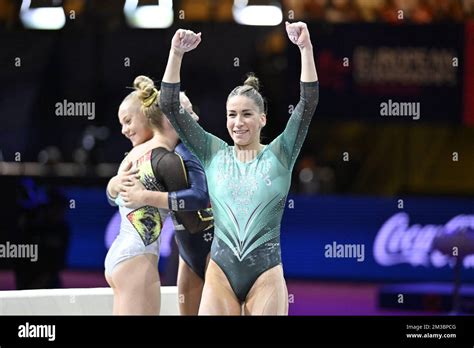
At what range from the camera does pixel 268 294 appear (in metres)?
5.14

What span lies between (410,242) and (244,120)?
134 centimetres

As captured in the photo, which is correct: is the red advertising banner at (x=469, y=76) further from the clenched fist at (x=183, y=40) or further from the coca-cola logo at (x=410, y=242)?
the clenched fist at (x=183, y=40)

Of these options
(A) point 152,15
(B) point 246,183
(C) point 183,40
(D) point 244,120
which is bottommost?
(B) point 246,183

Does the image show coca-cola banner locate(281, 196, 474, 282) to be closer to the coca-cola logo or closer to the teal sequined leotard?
the coca-cola logo

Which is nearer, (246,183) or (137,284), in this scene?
(246,183)

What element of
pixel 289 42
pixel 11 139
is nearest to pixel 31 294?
pixel 11 139

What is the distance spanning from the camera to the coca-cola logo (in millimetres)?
5926

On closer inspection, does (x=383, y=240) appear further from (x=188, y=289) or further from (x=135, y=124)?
(x=135, y=124)

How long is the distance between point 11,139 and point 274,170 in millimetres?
1526

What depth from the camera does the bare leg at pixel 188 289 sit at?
5.67m

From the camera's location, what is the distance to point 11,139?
5.86 metres

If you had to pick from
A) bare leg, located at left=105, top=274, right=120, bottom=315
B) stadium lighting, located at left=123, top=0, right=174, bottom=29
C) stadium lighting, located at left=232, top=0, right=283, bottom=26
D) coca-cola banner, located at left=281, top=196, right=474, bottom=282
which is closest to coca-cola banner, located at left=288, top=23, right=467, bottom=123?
stadium lighting, located at left=232, top=0, right=283, bottom=26

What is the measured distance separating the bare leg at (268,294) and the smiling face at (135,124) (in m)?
1.03

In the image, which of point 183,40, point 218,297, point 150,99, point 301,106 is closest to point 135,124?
point 150,99
